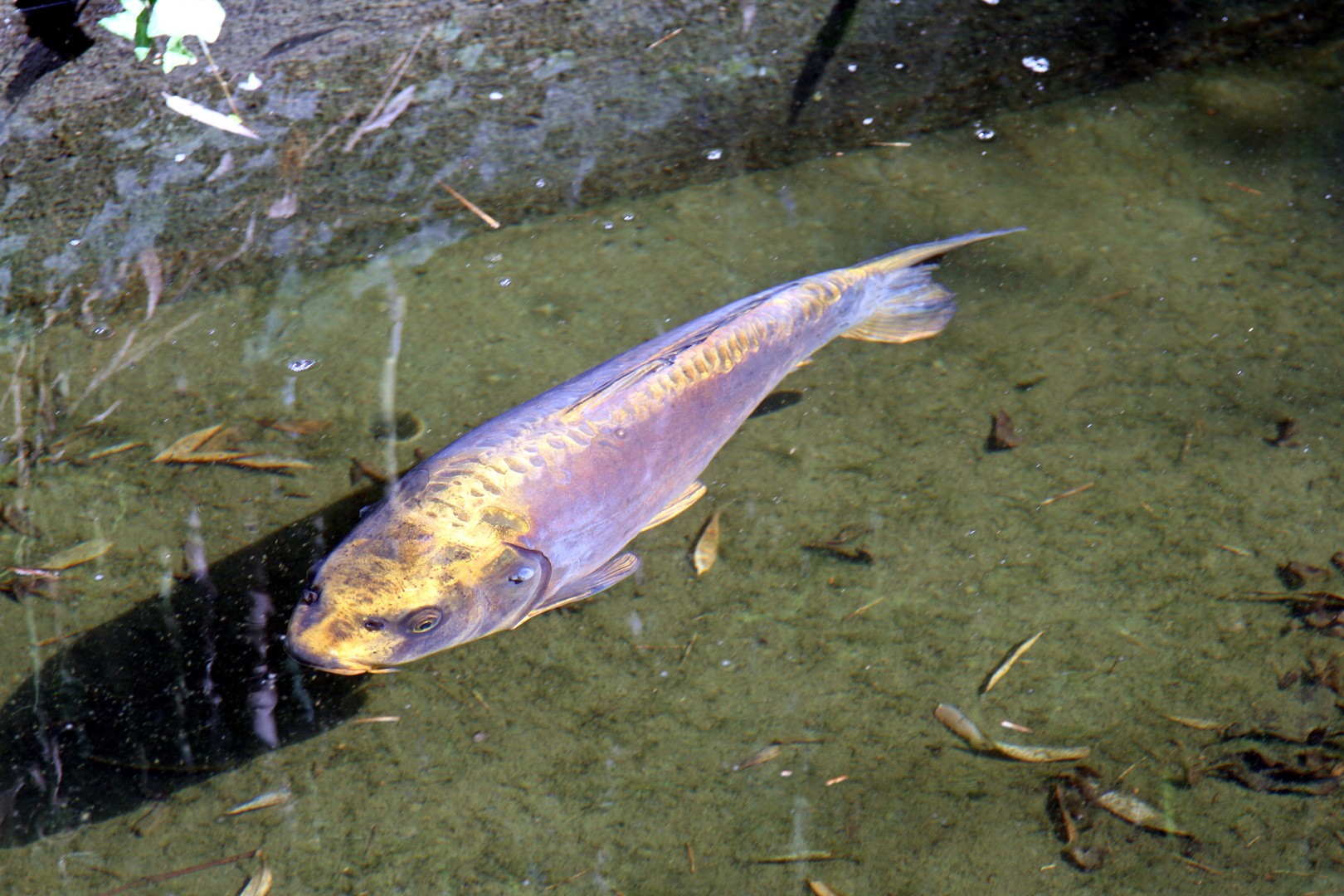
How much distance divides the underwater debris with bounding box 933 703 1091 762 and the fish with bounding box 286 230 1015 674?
1.06 metres

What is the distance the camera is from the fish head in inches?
79.9

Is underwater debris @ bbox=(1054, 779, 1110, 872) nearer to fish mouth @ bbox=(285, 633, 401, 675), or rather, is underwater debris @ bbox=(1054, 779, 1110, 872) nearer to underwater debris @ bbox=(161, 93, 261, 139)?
fish mouth @ bbox=(285, 633, 401, 675)

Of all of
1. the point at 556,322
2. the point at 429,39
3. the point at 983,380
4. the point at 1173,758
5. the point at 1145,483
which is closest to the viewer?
the point at 1173,758

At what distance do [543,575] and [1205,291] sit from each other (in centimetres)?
301

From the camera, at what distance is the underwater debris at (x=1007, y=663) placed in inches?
101

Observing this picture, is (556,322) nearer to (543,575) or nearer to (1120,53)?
(543,575)

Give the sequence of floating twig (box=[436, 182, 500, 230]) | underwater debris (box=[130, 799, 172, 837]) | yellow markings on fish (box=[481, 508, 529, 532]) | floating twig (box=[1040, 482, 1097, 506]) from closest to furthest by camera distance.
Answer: yellow markings on fish (box=[481, 508, 529, 532]) < underwater debris (box=[130, 799, 172, 837]) < floating twig (box=[1040, 482, 1097, 506]) < floating twig (box=[436, 182, 500, 230])

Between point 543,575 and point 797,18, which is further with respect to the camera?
point 797,18

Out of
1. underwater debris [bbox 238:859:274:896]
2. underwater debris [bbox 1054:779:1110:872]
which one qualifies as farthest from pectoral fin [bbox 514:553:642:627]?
underwater debris [bbox 1054:779:1110:872]

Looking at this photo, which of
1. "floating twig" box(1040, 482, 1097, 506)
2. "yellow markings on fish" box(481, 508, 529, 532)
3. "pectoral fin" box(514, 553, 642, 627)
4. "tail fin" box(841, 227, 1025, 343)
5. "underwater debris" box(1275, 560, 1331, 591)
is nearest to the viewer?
"yellow markings on fish" box(481, 508, 529, 532)

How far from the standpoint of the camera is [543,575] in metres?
2.30

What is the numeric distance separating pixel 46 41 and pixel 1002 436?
4.75 m

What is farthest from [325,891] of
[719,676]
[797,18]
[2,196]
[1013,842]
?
[797,18]

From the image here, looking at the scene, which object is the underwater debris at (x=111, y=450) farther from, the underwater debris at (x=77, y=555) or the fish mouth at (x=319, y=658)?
the fish mouth at (x=319, y=658)
